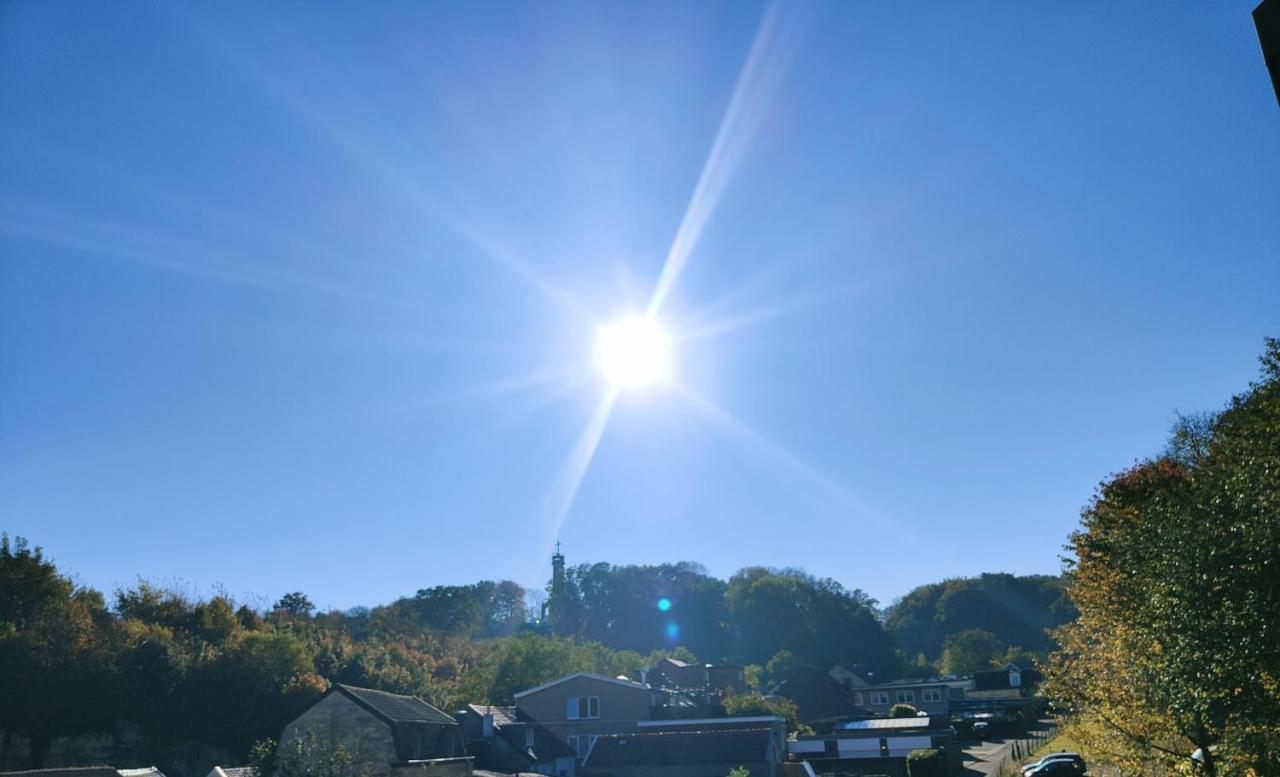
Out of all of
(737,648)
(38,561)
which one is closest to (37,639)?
(38,561)

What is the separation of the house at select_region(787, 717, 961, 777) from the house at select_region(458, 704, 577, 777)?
589 inches

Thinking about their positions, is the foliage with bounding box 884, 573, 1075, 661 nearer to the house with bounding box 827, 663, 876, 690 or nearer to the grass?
the house with bounding box 827, 663, 876, 690

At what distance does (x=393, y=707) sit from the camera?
4050 cm

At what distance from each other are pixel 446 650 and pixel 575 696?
34312mm

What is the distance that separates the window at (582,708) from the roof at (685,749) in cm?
710

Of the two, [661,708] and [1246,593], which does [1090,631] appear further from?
[661,708]

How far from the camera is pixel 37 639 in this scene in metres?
44.6

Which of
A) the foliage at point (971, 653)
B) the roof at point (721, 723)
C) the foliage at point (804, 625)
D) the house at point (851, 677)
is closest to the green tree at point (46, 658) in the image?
the roof at point (721, 723)

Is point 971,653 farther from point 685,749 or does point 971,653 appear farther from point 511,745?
point 511,745

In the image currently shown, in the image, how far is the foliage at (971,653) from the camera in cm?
11312

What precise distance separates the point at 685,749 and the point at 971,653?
8146 centimetres

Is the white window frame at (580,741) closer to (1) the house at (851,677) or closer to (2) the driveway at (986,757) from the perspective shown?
(2) the driveway at (986,757)

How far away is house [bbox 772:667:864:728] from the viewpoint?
83.5 meters

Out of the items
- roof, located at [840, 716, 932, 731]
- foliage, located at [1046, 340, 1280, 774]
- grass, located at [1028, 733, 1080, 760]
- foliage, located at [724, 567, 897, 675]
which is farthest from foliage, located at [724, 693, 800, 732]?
foliage, located at [724, 567, 897, 675]
